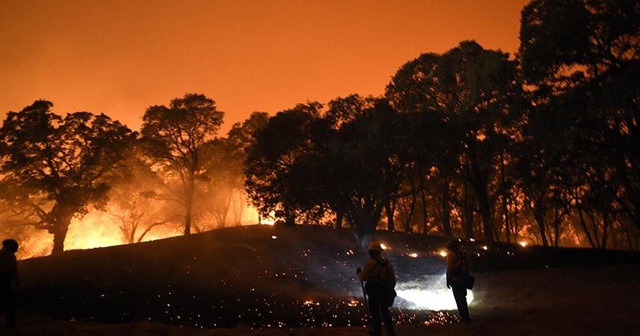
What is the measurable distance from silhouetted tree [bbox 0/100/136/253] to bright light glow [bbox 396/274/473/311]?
26.1m

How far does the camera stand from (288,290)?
60.4 ft

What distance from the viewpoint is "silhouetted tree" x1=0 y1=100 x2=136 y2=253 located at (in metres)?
30.0

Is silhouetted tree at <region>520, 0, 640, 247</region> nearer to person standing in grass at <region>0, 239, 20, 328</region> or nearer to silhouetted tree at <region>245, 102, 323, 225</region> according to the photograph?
silhouetted tree at <region>245, 102, 323, 225</region>

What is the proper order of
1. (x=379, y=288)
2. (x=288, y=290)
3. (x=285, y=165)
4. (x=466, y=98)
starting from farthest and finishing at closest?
1. (x=466, y=98)
2. (x=285, y=165)
3. (x=288, y=290)
4. (x=379, y=288)

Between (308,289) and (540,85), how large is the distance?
52.8 feet

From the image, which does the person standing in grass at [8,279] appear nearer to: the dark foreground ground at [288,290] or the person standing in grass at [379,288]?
the dark foreground ground at [288,290]

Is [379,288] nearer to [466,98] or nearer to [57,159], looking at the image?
[466,98]

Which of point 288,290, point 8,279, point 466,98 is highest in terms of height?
point 466,98

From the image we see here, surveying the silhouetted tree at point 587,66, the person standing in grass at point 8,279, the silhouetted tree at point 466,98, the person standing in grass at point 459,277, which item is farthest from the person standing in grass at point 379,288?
the silhouetted tree at point 466,98

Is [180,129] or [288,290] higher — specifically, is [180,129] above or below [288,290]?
above

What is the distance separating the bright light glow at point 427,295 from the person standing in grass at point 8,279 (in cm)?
1251

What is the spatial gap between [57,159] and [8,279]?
2472 cm

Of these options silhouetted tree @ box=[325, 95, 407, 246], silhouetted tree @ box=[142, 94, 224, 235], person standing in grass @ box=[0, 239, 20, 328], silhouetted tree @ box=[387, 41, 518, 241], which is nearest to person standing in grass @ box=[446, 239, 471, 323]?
silhouetted tree @ box=[325, 95, 407, 246]

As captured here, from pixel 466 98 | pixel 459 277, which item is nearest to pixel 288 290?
pixel 459 277
